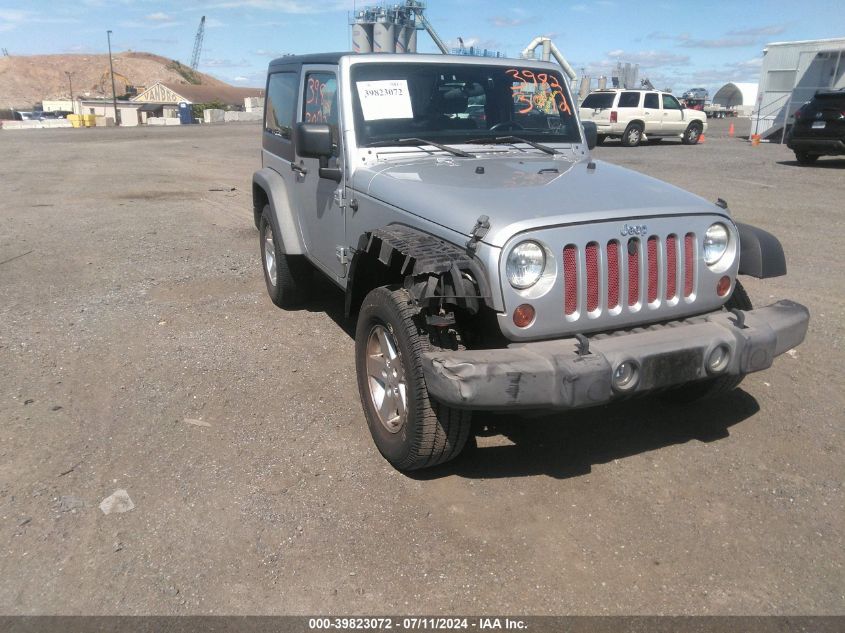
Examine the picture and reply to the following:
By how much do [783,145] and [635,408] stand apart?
2423 centimetres

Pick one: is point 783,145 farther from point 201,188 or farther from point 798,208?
point 201,188

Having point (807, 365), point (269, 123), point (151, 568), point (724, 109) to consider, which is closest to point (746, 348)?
point (807, 365)

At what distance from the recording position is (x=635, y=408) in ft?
13.9

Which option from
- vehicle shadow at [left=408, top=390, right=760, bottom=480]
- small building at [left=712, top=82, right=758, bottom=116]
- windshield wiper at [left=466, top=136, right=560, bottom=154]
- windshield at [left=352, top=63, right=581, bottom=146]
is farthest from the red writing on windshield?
small building at [left=712, top=82, right=758, bottom=116]

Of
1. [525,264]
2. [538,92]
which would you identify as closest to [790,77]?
[538,92]

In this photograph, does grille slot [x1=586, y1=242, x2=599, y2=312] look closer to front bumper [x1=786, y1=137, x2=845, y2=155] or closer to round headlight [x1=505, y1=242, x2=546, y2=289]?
round headlight [x1=505, y1=242, x2=546, y2=289]

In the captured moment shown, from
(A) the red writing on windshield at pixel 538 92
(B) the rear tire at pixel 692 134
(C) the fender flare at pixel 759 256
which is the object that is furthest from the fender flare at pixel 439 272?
(B) the rear tire at pixel 692 134

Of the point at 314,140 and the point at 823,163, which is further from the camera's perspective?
the point at 823,163

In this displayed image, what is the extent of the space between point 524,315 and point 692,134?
24161 mm

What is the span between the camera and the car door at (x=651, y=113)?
896 inches

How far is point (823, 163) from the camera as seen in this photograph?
1786cm

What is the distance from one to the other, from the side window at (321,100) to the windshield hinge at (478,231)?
1.65m

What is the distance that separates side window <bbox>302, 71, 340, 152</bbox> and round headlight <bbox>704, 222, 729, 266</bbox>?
88.3 inches

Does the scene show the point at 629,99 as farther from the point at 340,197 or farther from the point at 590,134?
the point at 340,197
